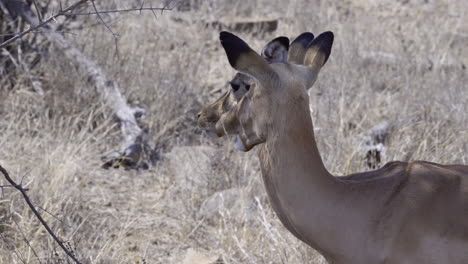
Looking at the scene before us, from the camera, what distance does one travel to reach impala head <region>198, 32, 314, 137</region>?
3.20 metres

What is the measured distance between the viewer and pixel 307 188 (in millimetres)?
2975

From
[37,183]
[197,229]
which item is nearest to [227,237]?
[197,229]

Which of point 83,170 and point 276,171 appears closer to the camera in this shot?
point 276,171

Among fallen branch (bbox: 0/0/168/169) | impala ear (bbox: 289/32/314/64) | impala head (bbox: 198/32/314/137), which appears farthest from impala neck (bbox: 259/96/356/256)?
fallen branch (bbox: 0/0/168/169)

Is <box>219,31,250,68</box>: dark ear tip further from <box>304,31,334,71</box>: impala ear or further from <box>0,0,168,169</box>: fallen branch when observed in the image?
<box>0,0,168,169</box>: fallen branch

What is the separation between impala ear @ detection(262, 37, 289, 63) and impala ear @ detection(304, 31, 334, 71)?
0.40ft

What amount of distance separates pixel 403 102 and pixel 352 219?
4366 millimetres

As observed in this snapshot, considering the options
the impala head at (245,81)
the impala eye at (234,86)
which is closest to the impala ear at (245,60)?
the impala head at (245,81)

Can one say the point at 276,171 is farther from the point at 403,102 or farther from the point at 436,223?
the point at 403,102

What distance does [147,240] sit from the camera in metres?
5.18

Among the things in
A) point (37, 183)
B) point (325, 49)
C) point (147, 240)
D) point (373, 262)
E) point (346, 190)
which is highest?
point (325, 49)

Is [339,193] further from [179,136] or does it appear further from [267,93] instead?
[179,136]

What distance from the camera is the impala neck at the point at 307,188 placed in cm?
296

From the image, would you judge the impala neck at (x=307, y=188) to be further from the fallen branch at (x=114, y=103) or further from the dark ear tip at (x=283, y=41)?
the fallen branch at (x=114, y=103)
